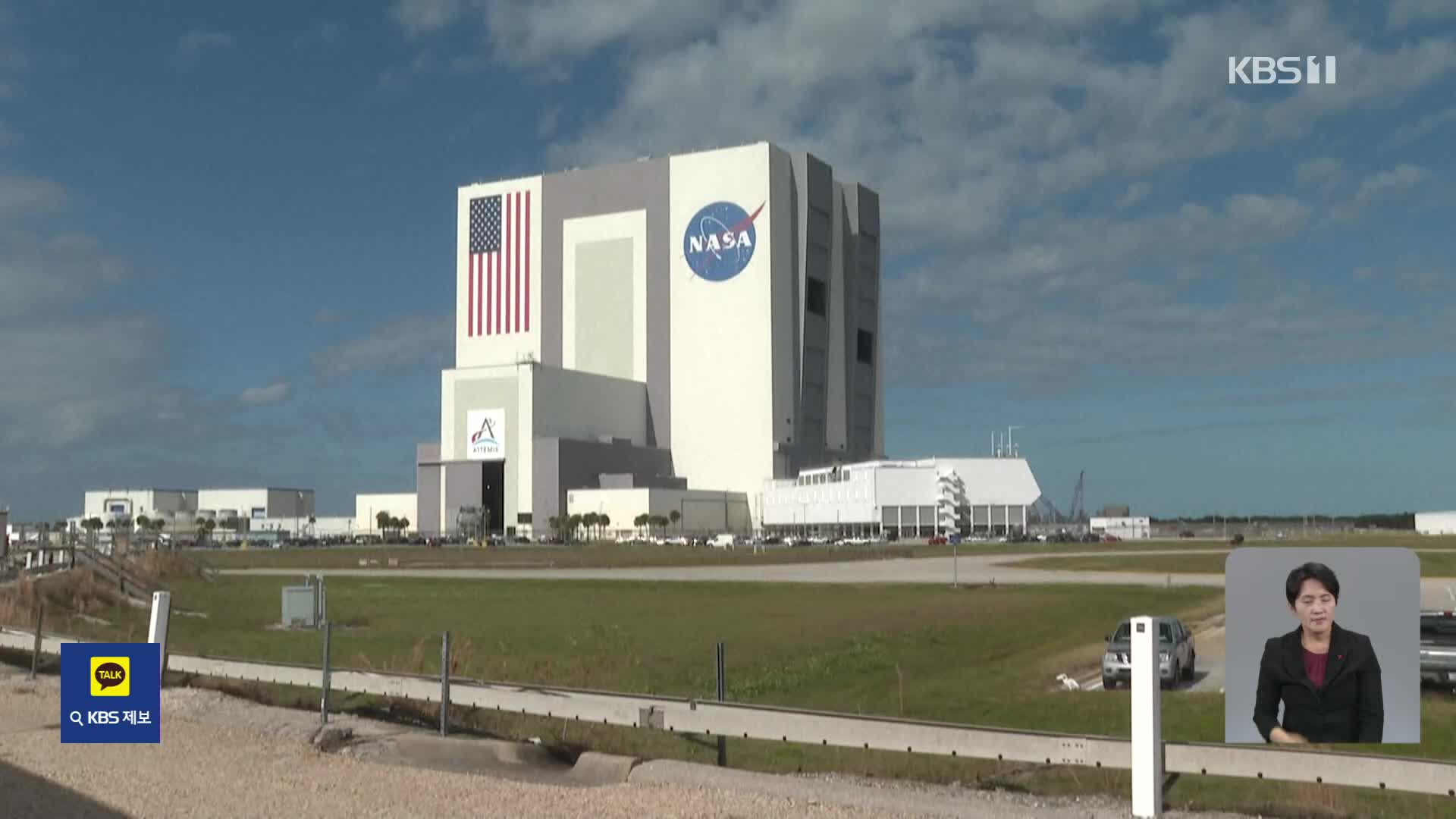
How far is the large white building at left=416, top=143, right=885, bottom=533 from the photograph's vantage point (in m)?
148

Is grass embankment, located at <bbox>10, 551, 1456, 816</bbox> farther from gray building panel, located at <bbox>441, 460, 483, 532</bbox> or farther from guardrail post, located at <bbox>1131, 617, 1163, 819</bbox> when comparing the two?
gray building panel, located at <bbox>441, 460, 483, 532</bbox>

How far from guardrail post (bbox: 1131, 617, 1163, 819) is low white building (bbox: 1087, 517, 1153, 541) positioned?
14803 cm

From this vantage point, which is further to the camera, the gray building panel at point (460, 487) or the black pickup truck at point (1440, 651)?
the gray building panel at point (460, 487)

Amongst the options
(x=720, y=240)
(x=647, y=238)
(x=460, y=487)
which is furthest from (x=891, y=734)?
(x=647, y=238)

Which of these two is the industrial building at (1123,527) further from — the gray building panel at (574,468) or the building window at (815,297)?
the gray building panel at (574,468)

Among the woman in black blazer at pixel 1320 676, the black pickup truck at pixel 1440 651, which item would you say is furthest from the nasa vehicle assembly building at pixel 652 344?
the woman in black blazer at pixel 1320 676

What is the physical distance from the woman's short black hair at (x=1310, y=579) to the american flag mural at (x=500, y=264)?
161 m

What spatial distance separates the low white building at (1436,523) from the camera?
157750mm

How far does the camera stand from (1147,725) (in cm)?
912

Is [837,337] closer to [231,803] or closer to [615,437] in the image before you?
[615,437]

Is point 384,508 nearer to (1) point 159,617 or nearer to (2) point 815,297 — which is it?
(2) point 815,297

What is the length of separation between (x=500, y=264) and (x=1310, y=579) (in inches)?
6470

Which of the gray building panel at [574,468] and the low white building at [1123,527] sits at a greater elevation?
the gray building panel at [574,468]

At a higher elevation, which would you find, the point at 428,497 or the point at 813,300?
the point at 813,300
